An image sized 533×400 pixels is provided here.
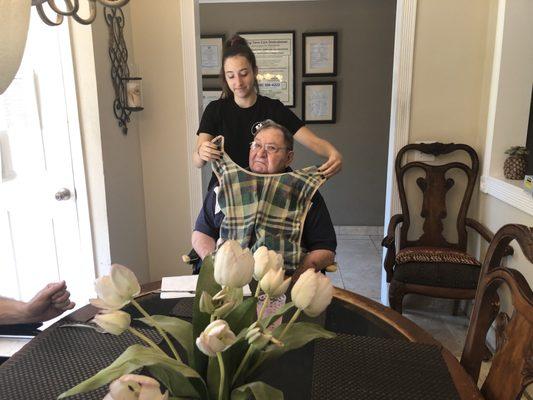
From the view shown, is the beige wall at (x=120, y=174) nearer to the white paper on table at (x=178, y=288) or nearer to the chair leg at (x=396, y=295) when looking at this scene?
the white paper on table at (x=178, y=288)

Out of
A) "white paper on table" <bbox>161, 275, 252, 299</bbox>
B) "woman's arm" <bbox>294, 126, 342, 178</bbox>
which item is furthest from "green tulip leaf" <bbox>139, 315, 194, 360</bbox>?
"woman's arm" <bbox>294, 126, 342, 178</bbox>

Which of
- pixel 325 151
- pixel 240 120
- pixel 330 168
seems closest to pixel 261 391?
pixel 330 168

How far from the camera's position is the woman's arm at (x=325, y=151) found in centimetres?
186

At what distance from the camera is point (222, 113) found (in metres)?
2.16

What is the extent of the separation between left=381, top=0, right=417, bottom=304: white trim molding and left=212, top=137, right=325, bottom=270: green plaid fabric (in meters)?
1.02

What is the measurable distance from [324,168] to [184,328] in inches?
49.2

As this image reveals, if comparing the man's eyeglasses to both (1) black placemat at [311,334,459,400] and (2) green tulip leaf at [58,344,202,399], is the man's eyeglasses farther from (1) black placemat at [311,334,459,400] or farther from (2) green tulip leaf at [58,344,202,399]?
(2) green tulip leaf at [58,344,202,399]

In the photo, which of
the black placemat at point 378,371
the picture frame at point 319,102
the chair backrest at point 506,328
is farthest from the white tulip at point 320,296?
the picture frame at point 319,102

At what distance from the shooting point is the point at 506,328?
960mm

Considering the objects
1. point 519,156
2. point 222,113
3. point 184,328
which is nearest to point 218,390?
point 184,328

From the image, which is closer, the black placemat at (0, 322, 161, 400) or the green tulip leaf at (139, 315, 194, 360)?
the green tulip leaf at (139, 315, 194, 360)

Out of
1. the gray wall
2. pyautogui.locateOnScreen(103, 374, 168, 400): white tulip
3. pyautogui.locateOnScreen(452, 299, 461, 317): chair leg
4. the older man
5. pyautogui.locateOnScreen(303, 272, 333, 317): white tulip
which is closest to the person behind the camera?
pyautogui.locateOnScreen(103, 374, 168, 400): white tulip

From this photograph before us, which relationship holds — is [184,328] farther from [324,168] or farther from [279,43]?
[279,43]

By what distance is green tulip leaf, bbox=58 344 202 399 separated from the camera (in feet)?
1.97
